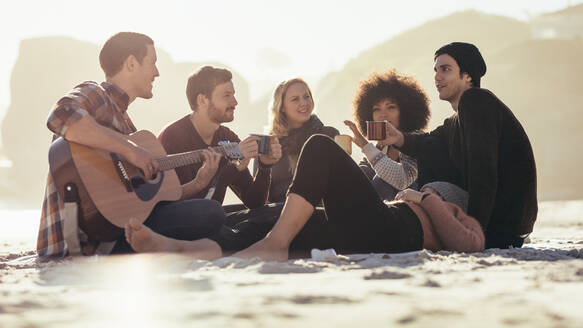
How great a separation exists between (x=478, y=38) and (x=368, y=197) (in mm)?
97021

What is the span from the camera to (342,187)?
10.8ft

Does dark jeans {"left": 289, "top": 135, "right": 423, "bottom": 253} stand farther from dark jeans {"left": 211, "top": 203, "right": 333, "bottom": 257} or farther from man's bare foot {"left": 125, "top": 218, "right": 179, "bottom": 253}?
man's bare foot {"left": 125, "top": 218, "right": 179, "bottom": 253}

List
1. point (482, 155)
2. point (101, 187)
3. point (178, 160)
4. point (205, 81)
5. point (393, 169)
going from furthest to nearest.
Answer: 1. point (205, 81)
2. point (393, 169)
3. point (178, 160)
4. point (101, 187)
5. point (482, 155)

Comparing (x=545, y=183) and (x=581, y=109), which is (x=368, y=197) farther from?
(x=581, y=109)

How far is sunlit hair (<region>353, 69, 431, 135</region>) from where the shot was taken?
5324mm

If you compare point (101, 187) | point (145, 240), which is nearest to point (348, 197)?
point (145, 240)

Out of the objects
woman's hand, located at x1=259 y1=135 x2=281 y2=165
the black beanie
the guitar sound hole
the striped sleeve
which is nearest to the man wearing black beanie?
the black beanie

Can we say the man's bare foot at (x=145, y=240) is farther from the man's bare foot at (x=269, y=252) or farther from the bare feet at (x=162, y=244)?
the man's bare foot at (x=269, y=252)

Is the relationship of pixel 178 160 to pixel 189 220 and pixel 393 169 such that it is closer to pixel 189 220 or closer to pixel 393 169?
pixel 189 220

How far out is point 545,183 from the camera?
46344 mm

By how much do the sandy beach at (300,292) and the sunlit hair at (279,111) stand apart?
2571 millimetres

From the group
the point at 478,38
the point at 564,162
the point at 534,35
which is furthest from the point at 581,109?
the point at 478,38

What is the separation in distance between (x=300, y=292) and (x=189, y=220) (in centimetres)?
163

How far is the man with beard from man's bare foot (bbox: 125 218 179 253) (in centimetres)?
98
